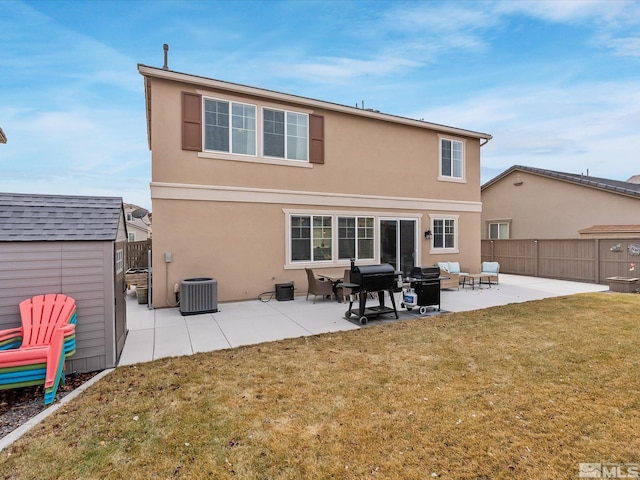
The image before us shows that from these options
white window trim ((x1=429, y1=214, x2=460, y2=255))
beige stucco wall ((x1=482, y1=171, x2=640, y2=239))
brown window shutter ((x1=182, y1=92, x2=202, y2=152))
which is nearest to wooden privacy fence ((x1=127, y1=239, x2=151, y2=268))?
brown window shutter ((x1=182, y1=92, x2=202, y2=152))

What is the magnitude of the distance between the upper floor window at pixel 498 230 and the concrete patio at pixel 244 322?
27.7ft

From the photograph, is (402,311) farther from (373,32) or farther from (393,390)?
(373,32)

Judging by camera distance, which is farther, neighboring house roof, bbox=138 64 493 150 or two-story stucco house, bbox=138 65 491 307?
two-story stucco house, bbox=138 65 491 307

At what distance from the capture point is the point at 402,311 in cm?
807

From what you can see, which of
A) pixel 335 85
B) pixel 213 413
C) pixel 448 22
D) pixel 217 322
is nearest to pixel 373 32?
pixel 448 22

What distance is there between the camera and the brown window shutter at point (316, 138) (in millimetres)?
10000

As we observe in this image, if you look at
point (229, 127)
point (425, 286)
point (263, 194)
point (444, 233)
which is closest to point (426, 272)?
point (425, 286)

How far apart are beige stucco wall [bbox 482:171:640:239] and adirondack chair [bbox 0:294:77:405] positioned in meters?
19.2

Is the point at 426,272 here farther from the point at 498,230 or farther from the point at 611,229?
the point at 498,230

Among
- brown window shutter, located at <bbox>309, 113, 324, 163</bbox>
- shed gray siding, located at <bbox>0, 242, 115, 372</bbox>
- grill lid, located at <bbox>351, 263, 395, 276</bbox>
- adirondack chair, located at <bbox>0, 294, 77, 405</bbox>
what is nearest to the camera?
adirondack chair, located at <bbox>0, 294, 77, 405</bbox>

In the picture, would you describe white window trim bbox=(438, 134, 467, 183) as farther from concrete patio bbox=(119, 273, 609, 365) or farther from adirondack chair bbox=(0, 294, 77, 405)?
adirondack chair bbox=(0, 294, 77, 405)

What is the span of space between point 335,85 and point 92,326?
14.3 metres

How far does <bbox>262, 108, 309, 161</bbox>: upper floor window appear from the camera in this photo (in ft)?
31.0

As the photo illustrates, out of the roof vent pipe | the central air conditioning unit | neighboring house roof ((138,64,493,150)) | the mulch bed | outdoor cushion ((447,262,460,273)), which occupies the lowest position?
the mulch bed
